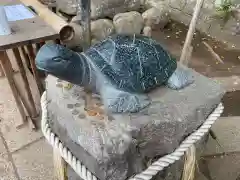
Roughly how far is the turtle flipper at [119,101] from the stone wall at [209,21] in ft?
6.44

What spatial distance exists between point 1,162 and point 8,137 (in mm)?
195

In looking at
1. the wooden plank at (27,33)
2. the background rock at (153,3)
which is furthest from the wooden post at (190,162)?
the background rock at (153,3)

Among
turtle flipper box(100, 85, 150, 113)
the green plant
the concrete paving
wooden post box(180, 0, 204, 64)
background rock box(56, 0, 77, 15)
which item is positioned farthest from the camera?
background rock box(56, 0, 77, 15)

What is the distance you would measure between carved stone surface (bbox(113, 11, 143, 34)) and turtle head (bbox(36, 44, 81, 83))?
5.89ft

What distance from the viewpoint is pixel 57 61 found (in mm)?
1102

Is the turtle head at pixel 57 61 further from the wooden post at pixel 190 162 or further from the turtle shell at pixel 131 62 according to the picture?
the wooden post at pixel 190 162

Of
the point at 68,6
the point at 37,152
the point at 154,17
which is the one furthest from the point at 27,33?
the point at 154,17

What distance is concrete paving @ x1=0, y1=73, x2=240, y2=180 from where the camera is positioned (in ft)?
5.83

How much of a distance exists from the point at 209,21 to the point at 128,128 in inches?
85.4

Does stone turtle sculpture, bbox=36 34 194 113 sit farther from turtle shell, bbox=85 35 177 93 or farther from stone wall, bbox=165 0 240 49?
stone wall, bbox=165 0 240 49

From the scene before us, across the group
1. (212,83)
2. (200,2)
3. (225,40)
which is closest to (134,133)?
(212,83)

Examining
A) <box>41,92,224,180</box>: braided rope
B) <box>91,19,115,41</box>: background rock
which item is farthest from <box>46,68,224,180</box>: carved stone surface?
<box>91,19,115,41</box>: background rock

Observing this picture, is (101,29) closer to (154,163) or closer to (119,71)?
(119,71)

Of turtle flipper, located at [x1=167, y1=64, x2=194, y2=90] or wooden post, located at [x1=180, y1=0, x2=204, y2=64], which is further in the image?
wooden post, located at [x1=180, y1=0, x2=204, y2=64]
